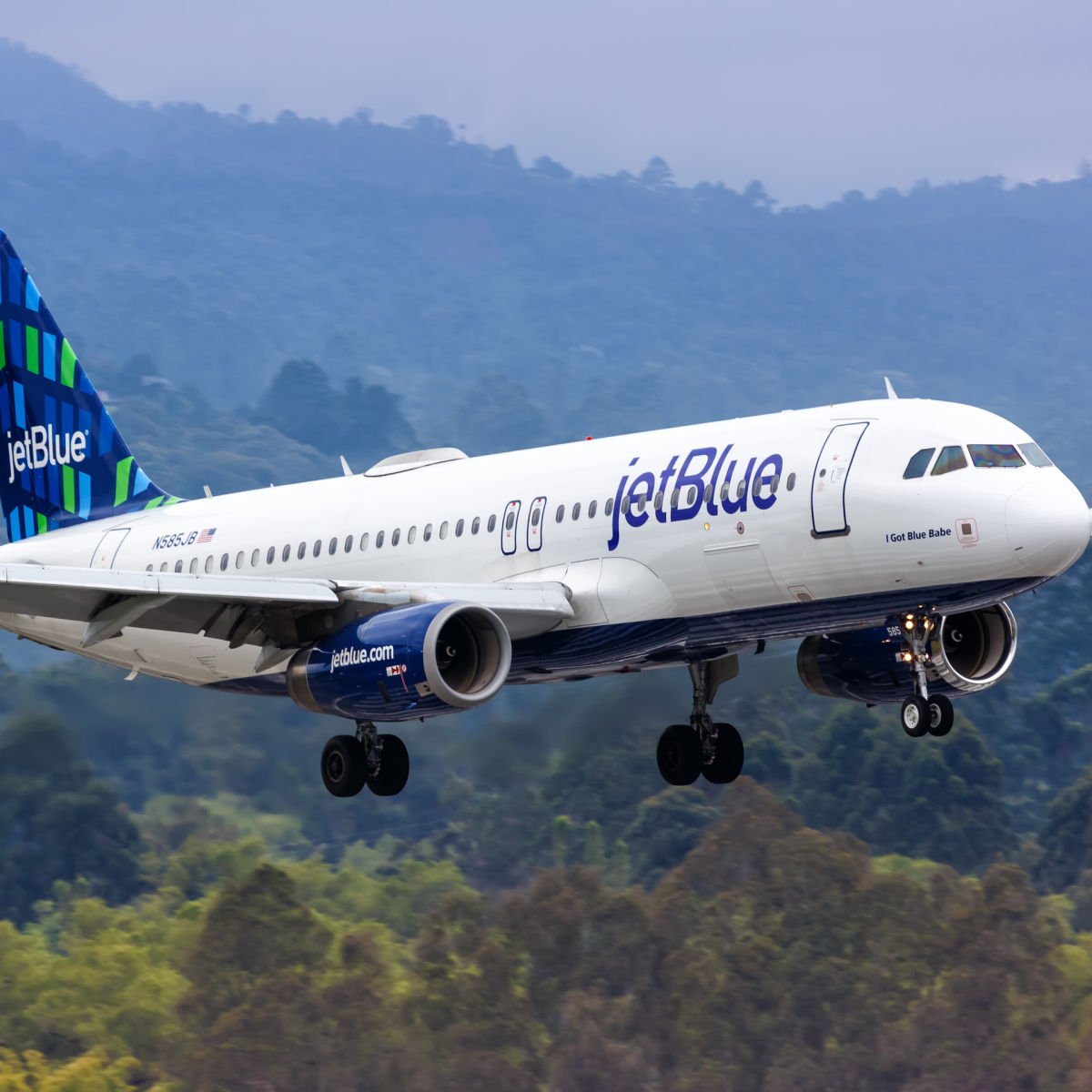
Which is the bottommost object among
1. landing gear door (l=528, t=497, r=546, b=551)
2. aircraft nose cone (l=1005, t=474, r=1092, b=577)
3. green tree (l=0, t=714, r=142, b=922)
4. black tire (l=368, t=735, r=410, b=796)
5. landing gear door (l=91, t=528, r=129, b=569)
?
black tire (l=368, t=735, r=410, b=796)

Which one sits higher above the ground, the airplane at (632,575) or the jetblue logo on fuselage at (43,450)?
the jetblue logo on fuselage at (43,450)

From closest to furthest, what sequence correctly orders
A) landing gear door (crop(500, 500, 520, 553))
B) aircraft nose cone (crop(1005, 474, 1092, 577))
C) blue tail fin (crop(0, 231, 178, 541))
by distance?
aircraft nose cone (crop(1005, 474, 1092, 577)) < landing gear door (crop(500, 500, 520, 553)) < blue tail fin (crop(0, 231, 178, 541))

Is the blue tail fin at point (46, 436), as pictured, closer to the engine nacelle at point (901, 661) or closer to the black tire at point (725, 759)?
the black tire at point (725, 759)

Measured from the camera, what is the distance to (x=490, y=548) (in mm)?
32562

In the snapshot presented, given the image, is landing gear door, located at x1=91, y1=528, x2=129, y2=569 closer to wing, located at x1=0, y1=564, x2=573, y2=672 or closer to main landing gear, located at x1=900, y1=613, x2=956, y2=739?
wing, located at x1=0, y1=564, x2=573, y2=672

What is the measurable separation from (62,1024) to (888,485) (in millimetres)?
76371

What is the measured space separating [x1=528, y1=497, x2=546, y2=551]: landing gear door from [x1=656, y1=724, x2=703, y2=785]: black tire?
463 cm

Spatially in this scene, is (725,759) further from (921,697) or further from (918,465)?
(918,465)

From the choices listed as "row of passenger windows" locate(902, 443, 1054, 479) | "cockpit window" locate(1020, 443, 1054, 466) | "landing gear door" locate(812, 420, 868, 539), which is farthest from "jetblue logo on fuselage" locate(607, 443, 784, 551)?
"cockpit window" locate(1020, 443, 1054, 466)

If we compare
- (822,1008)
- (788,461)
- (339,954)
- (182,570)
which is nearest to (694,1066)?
(822,1008)

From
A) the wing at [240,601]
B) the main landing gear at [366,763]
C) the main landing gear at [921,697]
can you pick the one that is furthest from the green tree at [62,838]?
the main landing gear at [921,697]

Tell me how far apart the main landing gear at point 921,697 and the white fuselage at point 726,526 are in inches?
19.6

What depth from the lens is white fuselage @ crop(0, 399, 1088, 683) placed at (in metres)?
28.2

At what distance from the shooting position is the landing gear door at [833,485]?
28.8m
